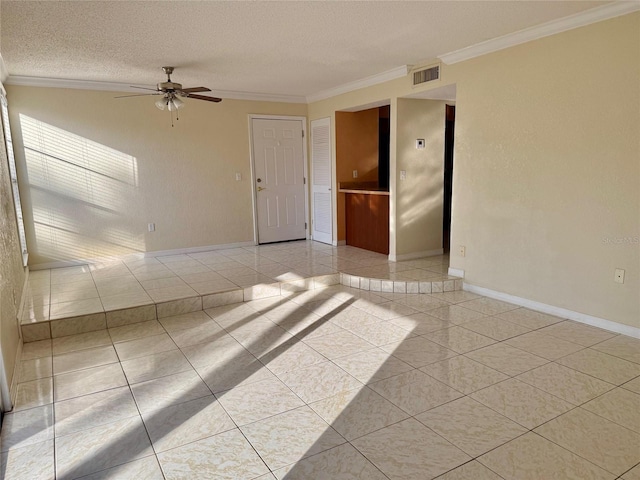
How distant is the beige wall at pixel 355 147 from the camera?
649 centimetres

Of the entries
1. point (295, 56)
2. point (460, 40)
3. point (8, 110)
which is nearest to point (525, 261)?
point (460, 40)

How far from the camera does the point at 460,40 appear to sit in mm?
3898

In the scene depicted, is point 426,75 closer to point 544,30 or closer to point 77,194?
point 544,30

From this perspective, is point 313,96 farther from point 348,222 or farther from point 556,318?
point 556,318

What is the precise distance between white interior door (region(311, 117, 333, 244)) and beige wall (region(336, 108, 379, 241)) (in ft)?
0.59

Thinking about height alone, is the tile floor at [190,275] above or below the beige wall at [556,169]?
below

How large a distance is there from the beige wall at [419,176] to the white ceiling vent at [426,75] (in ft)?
1.32

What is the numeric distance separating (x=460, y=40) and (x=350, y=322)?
2.78 meters

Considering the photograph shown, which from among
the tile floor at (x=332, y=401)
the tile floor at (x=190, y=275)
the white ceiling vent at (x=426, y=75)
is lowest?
the tile floor at (x=332, y=401)

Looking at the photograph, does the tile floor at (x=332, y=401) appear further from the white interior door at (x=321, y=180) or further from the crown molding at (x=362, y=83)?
the white interior door at (x=321, y=180)

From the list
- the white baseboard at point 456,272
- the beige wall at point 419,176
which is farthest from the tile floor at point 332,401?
the beige wall at point 419,176

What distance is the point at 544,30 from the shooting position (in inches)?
139

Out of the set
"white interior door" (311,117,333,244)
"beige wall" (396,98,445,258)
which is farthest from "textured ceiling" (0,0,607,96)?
"white interior door" (311,117,333,244)

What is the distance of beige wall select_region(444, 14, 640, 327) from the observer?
10.5ft
